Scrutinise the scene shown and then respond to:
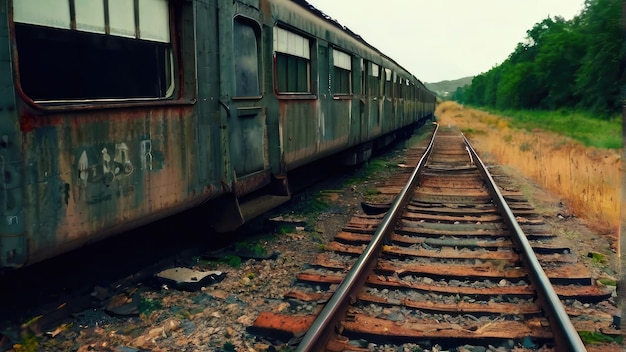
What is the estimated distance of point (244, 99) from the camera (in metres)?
5.56

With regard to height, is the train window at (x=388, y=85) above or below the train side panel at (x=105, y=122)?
above

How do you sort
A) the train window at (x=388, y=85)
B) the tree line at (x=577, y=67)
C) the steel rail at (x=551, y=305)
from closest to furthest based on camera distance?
the steel rail at (x=551, y=305), the train window at (x=388, y=85), the tree line at (x=577, y=67)

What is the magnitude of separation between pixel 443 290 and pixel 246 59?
129 inches

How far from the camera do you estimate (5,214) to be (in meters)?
2.93

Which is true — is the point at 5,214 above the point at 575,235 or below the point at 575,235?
above

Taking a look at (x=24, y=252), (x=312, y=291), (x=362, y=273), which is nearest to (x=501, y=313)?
(x=362, y=273)

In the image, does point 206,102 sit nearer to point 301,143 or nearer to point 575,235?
point 301,143

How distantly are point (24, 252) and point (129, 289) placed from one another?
1.47 metres

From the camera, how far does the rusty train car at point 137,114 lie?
3.04 m

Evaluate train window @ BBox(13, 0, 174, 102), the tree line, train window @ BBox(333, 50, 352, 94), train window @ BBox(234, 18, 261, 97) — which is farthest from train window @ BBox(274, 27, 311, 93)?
the tree line

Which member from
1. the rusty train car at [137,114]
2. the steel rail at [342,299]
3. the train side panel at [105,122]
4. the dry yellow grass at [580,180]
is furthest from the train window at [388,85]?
the train side panel at [105,122]

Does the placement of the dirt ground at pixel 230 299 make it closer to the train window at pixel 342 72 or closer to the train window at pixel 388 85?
the train window at pixel 342 72

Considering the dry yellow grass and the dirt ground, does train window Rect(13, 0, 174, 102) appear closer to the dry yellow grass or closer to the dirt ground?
the dirt ground

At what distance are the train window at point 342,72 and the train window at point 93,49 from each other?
17.7 ft
